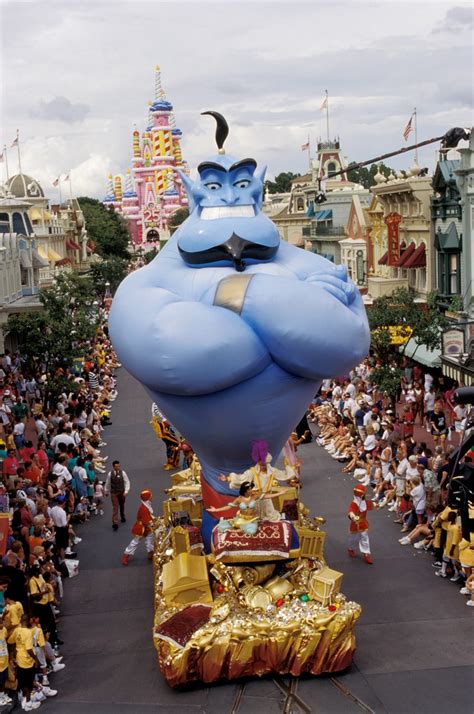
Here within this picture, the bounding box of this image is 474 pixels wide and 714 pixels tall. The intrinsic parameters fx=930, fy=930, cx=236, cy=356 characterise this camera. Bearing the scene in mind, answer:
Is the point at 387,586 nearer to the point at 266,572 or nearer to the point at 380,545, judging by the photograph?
the point at 380,545

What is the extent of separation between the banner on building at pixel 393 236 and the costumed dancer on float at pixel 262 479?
79.8 ft

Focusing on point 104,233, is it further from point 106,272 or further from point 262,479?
point 262,479

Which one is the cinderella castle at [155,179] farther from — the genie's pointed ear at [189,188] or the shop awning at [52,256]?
the genie's pointed ear at [189,188]

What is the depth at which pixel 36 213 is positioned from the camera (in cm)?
4734

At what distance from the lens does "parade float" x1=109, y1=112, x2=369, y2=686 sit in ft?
31.5

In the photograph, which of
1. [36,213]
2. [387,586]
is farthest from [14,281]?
[387,586]

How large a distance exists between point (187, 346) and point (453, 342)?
11.8m

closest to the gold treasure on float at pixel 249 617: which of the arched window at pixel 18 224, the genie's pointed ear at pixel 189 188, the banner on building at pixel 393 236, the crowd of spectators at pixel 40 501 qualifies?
the crowd of spectators at pixel 40 501

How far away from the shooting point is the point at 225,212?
11.5m

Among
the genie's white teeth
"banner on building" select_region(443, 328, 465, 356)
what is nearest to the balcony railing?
"banner on building" select_region(443, 328, 465, 356)

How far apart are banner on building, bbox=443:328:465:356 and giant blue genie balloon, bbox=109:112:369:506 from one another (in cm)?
899

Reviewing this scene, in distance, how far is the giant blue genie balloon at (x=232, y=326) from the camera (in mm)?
9727

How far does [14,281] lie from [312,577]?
72.8 feet

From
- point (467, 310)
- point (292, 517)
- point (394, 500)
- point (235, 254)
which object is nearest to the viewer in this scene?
point (235, 254)
